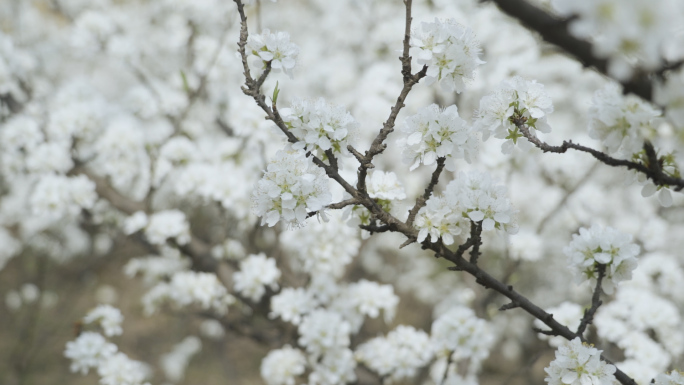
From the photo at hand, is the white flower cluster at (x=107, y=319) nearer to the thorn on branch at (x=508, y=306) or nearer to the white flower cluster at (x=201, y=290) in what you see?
the white flower cluster at (x=201, y=290)

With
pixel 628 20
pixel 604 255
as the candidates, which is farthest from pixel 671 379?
pixel 628 20

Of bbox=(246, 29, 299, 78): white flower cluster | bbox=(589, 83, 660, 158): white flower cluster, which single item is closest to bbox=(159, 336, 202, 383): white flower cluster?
bbox=(246, 29, 299, 78): white flower cluster

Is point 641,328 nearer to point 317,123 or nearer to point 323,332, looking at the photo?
point 323,332

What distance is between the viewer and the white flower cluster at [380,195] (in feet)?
5.30

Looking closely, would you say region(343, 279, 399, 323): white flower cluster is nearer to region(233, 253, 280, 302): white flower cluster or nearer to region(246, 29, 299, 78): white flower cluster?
region(233, 253, 280, 302): white flower cluster

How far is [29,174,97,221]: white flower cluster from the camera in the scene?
3.19 metres

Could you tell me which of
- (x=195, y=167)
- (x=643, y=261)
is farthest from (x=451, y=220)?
(x=643, y=261)

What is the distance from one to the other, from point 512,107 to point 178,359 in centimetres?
515

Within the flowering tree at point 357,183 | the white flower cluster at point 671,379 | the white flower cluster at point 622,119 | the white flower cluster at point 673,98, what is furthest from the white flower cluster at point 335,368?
the white flower cluster at point 673,98

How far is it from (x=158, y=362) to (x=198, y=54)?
388 cm

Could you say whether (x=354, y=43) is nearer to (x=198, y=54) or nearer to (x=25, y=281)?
(x=198, y=54)

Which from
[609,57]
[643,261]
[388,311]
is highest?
[643,261]

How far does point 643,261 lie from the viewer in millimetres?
3553

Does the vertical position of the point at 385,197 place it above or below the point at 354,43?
below
